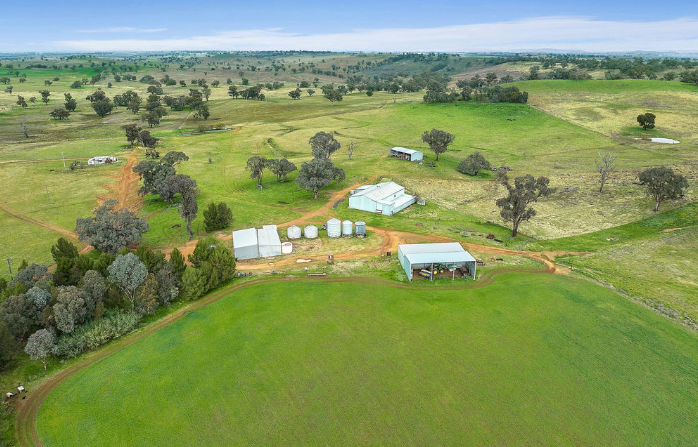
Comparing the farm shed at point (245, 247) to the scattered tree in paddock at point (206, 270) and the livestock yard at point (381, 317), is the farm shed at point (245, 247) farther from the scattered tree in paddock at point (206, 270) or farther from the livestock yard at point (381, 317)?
the scattered tree in paddock at point (206, 270)

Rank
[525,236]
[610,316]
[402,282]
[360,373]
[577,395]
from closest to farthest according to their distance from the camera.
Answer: [577,395], [360,373], [610,316], [402,282], [525,236]

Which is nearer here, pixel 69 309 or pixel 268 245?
pixel 69 309

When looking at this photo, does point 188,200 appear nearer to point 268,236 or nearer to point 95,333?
point 268,236

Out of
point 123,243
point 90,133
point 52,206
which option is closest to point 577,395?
point 123,243

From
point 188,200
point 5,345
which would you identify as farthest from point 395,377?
point 188,200

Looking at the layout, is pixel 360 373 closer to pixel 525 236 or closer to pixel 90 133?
pixel 525 236
